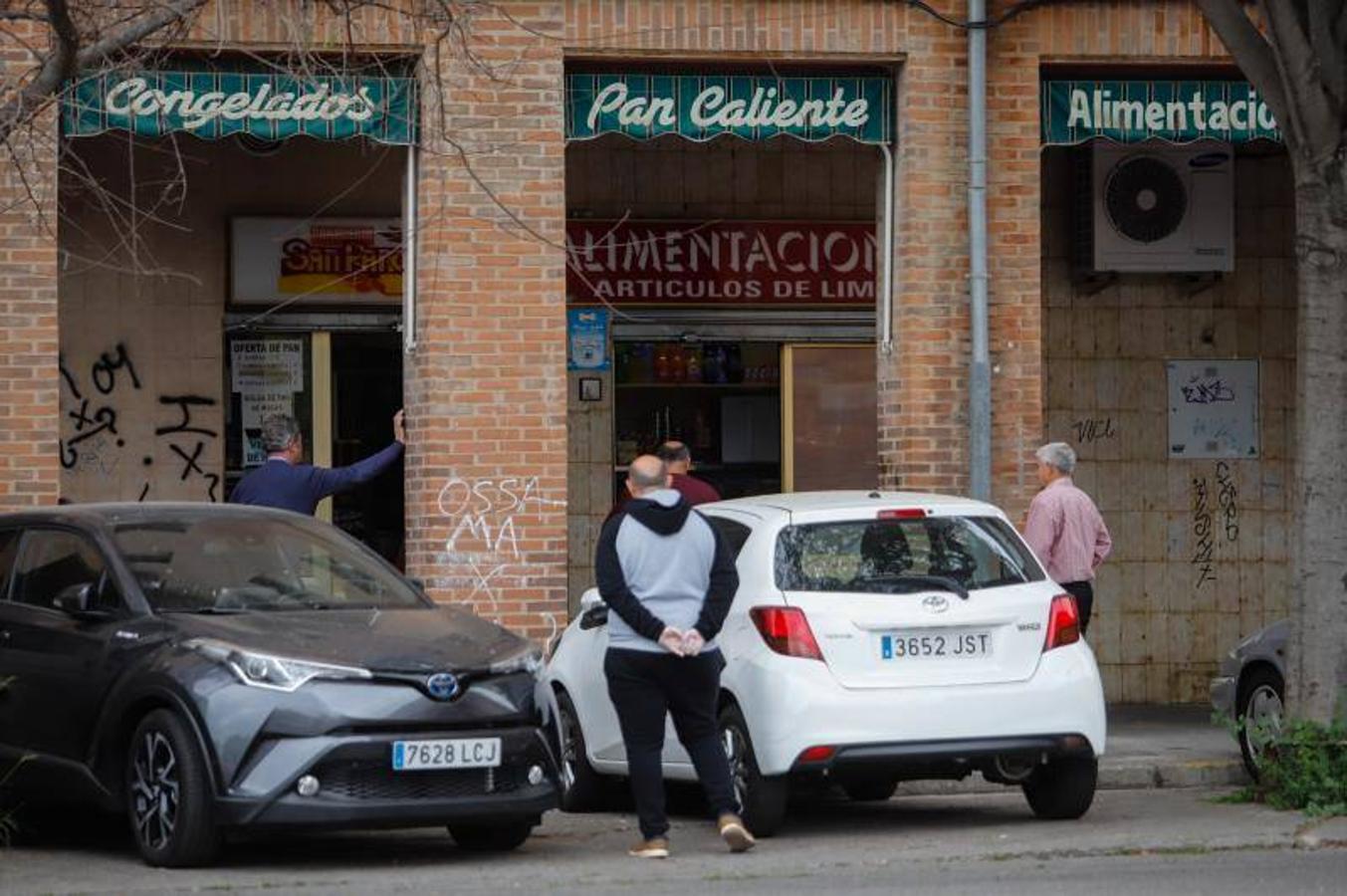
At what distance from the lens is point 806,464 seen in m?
19.0

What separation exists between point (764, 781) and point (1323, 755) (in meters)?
2.89

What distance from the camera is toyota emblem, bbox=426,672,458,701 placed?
10703 millimetres

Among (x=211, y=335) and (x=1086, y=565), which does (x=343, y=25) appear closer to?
(x=211, y=335)

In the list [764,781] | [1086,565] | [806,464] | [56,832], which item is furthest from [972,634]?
[806,464]

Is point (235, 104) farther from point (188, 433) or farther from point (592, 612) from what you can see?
point (592, 612)

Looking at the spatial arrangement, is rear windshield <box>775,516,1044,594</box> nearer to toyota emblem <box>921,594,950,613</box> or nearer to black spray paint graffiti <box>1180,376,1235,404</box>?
toyota emblem <box>921,594,950,613</box>

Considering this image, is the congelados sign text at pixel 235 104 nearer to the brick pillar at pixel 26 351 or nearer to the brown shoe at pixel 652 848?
the brick pillar at pixel 26 351

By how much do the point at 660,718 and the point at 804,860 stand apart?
880mm

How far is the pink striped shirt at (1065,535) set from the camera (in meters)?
14.9

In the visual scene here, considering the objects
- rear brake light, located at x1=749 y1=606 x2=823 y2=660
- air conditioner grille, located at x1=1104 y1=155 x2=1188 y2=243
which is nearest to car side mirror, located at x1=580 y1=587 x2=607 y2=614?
rear brake light, located at x1=749 y1=606 x2=823 y2=660

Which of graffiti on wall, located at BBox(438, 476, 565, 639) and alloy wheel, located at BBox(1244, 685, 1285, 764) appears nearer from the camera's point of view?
alloy wheel, located at BBox(1244, 685, 1285, 764)

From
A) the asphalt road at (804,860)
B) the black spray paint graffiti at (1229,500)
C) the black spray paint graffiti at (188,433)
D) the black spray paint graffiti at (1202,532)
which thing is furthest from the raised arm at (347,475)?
the black spray paint graffiti at (1229,500)

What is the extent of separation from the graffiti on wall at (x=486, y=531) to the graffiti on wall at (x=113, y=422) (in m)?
2.81

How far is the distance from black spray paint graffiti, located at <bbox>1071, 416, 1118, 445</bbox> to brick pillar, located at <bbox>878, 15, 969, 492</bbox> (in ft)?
9.59
